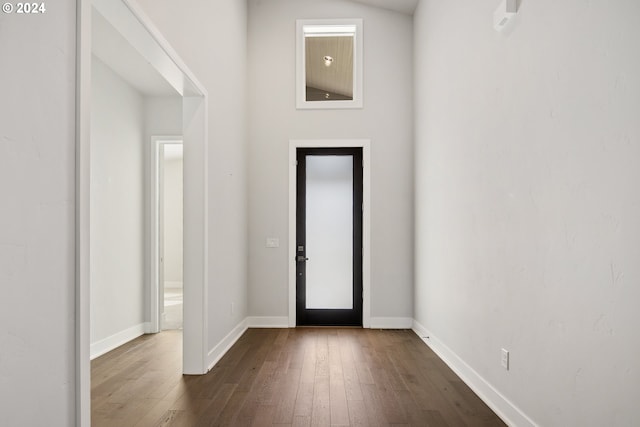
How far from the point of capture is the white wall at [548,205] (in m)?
1.62

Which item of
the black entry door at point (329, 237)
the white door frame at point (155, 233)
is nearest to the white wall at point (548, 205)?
the black entry door at point (329, 237)

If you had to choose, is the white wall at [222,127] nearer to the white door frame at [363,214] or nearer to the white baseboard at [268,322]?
the white baseboard at [268,322]

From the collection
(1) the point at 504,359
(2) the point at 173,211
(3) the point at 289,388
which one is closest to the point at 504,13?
(1) the point at 504,359

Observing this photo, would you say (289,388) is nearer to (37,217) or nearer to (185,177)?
(185,177)

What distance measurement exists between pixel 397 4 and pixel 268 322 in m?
4.30

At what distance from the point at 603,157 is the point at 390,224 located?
3561 mm

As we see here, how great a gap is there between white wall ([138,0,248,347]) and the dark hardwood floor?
52 centimetres

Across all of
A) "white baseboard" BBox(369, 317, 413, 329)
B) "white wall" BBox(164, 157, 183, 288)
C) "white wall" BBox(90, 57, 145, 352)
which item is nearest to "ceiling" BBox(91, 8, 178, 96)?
"white wall" BBox(90, 57, 145, 352)

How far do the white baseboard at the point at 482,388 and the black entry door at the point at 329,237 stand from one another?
1.27m

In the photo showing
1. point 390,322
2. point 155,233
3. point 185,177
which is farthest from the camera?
point 390,322

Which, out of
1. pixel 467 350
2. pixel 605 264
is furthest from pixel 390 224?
pixel 605 264

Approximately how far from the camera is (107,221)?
442cm

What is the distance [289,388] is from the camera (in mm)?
3129

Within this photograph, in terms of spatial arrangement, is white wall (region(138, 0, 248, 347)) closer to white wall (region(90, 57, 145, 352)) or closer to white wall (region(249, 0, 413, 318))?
white wall (region(249, 0, 413, 318))
